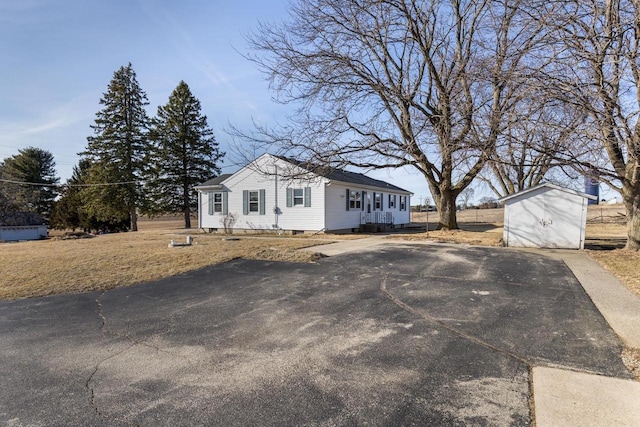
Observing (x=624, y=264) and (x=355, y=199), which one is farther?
(x=355, y=199)

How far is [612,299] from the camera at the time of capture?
5508 mm

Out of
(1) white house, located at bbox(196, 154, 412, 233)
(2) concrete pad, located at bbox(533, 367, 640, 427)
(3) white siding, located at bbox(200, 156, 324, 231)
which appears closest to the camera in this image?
(2) concrete pad, located at bbox(533, 367, 640, 427)

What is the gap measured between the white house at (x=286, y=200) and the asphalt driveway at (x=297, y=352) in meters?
10.7

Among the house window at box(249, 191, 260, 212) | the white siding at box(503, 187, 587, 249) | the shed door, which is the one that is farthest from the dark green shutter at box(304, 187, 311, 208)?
the shed door

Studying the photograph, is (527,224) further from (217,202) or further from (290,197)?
(217,202)

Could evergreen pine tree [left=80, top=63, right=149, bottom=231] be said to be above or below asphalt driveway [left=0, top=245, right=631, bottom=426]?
above

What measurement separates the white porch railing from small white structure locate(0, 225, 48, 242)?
2303 centimetres

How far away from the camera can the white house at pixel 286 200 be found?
17.6 meters

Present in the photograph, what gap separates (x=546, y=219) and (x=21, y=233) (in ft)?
102

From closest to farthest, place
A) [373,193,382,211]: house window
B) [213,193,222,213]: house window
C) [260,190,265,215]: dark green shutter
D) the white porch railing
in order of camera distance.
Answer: [260,190,265,215]: dark green shutter
[213,193,222,213]: house window
the white porch railing
[373,193,382,211]: house window

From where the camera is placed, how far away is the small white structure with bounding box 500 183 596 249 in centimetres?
1180

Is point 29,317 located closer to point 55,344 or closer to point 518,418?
point 55,344

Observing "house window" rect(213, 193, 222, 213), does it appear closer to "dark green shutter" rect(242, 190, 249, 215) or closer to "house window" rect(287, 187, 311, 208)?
"dark green shutter" rect(242, 190, 249, 215)

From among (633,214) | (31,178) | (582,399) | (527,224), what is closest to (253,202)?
(527,224)
